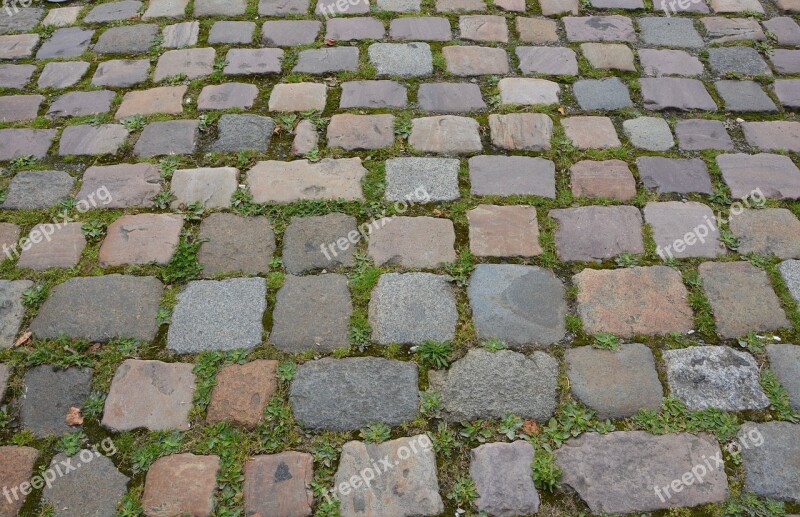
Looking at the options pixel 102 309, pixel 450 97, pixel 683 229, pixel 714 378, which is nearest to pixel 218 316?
pixel 102 309

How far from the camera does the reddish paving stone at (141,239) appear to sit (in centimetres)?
275

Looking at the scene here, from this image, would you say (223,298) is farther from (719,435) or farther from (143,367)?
(719,435)

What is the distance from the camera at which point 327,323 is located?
2.51m

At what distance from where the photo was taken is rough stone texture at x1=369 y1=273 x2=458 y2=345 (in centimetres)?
247

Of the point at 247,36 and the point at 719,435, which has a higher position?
the point at 247,36

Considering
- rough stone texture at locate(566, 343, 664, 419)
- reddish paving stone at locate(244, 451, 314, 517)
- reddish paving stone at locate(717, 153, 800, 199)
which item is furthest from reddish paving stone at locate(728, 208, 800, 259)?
reddish paving stone at locate(244, 451, 314, 517)

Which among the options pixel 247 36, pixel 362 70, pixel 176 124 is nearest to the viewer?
pixel 176 124

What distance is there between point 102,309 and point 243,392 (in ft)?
2.39

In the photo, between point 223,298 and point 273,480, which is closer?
point 273,480

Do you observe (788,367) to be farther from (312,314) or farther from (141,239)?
(141,239)

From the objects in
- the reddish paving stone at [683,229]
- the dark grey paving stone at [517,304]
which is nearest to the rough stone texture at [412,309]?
the dark grey paving stone at [517,304]

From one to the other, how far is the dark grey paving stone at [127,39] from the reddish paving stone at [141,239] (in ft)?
5.00

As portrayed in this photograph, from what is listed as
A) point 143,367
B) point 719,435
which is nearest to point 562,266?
point 719,435

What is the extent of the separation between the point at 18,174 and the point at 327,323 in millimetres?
1805
